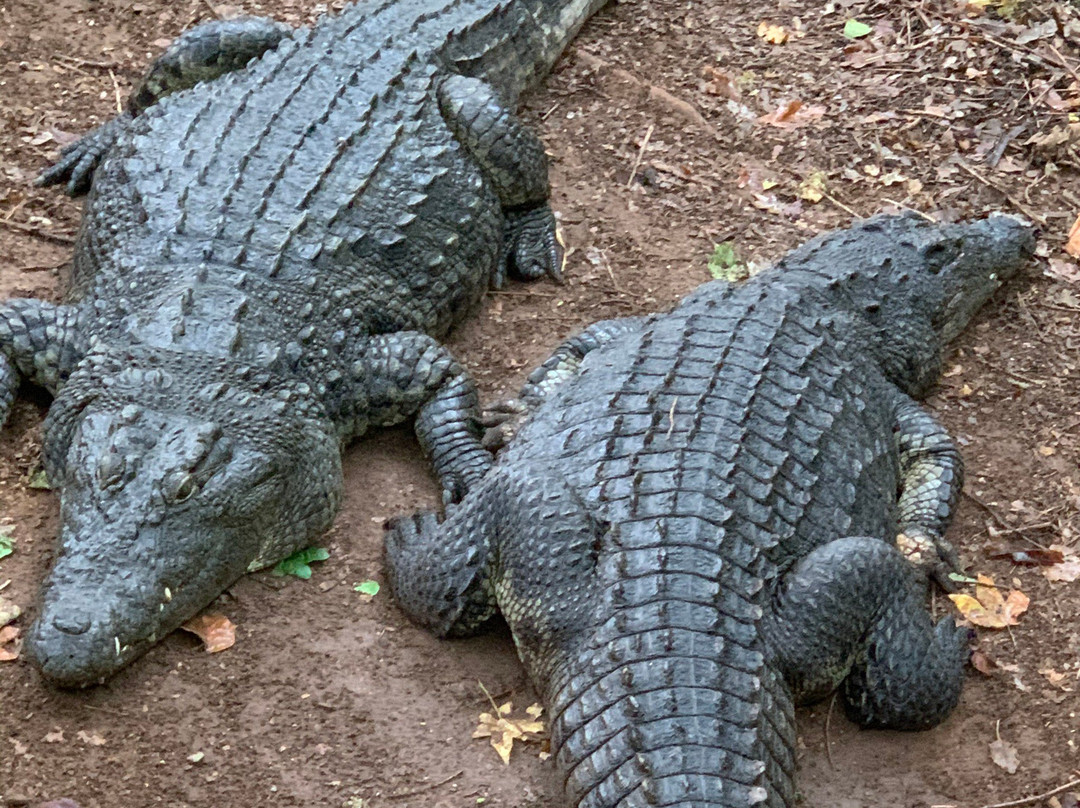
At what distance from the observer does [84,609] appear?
149 inches

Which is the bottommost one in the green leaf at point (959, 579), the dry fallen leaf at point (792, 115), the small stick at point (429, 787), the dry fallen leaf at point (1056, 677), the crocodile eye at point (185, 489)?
the dry fallen leaf at point (1056, 677)

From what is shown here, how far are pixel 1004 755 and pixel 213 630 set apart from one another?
104 inches

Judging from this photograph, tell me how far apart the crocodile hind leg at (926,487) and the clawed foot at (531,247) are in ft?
5.77

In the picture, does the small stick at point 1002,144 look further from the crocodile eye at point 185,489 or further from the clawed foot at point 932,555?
the crocodile eye at point 185,489

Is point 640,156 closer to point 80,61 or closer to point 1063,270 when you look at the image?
point 1063,270

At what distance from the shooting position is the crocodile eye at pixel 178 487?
157 inches

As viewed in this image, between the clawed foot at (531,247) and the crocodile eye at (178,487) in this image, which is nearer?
the crocodile eye at (178,487)

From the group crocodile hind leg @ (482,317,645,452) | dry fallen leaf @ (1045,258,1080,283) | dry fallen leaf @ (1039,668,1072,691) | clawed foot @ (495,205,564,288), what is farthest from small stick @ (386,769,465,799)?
dry fallen leaf @ (1045,258,1080,283)

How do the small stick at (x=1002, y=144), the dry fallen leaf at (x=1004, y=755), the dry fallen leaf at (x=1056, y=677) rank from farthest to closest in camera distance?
the small stick at (x=1002, y=144) < the dry fallen leaf at (x=1056, y=677) < the dry fallen leaf at (x=1004, y=755)

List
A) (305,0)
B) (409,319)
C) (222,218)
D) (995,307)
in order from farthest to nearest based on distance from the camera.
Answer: (305,0) → (995,307) → (409,319) → (222,218)

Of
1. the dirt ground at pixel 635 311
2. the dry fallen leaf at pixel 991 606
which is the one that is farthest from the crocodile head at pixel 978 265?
the dry fallen leaf at pixel 991 606

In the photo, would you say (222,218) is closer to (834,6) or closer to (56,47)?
(56,47)

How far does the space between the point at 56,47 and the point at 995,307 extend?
493 cm

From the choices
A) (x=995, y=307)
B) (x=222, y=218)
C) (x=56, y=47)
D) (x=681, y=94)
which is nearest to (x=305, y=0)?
(x=56, y=47)
